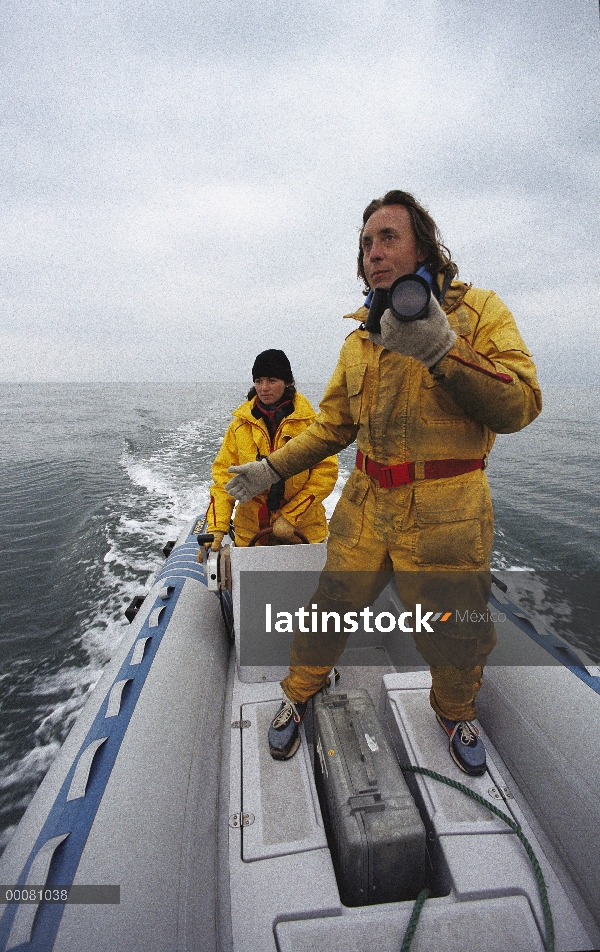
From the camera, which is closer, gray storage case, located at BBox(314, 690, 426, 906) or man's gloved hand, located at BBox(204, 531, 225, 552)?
gray storage case, located at BBox(314, 690, 426, 906)

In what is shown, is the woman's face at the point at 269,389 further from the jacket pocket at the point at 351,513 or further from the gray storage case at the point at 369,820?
the gray storage case at the point at 369,820

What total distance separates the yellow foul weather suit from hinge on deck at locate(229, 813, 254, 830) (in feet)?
1.91

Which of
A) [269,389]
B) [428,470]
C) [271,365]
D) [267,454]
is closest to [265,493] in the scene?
[267,454]

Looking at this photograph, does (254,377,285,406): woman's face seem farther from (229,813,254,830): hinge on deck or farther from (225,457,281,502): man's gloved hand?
(229,813,254,830): hinge on deck

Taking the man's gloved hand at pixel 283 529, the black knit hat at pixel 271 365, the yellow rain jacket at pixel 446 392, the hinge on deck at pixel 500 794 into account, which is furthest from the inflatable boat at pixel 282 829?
the black knit hat at pixel 271 365

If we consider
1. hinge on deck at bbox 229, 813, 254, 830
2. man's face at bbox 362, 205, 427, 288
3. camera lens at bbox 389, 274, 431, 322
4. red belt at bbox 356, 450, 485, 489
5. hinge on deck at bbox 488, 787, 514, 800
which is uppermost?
man's face at bbox 362, 205, 427, 288

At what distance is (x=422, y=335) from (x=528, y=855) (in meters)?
1.56

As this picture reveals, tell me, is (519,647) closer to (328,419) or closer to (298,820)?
(298,820)

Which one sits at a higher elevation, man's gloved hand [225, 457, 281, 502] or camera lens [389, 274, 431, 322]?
camera lens [389, 274, 431, 322]

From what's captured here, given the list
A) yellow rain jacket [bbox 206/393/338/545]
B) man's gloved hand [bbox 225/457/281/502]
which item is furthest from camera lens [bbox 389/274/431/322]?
yellow rain jacket [bbox 206/393/338/545]

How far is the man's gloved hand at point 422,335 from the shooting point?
88 cm

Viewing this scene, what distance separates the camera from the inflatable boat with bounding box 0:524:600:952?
108 centimetres

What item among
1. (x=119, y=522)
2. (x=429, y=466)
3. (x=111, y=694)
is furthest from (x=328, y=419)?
(x=119, y=522)

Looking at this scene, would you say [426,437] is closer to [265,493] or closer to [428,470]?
[428,470]
